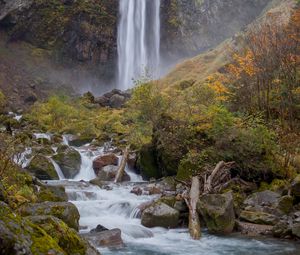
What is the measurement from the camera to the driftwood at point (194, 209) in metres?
11.5

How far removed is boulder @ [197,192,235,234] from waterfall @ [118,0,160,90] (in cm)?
4107

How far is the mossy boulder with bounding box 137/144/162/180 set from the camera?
1934 centimetres

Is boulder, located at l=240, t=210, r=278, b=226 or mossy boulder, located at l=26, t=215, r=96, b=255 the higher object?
mossy boulder, located at l=26, t=215, r=96, b=255

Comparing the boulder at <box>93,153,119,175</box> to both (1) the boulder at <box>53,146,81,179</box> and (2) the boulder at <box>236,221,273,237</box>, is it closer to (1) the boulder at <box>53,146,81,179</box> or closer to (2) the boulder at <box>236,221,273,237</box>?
(1) the boulder at <box>53,146,81,179</box>

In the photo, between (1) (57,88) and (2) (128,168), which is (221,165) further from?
(1) (57,88)

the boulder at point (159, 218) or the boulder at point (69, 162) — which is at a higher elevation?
the boulder at point (69, 162)

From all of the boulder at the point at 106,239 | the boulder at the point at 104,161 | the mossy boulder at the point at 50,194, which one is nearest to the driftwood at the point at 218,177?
the boulder at the point at 106,239

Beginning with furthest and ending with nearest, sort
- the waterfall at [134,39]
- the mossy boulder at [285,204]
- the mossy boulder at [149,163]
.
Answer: the waterfall at [134,39] → the mossy boulder at [149,163] → the mossy boulder at [285,204]

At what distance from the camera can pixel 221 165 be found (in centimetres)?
1502

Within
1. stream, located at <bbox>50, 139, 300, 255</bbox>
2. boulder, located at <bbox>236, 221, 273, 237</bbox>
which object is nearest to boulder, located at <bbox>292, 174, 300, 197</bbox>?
boulder, located at <bbox>236, 221, 273, 237</bbox>

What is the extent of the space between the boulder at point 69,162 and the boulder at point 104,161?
0.84m

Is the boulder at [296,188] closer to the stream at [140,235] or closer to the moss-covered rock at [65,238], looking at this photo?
the stream at [140,235]

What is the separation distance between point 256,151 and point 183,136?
3.24 m

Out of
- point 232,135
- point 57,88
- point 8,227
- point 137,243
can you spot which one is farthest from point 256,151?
point 57,88
